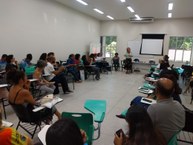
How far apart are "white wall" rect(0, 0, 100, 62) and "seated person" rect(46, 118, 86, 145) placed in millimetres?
5035

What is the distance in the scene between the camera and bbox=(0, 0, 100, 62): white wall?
521cm

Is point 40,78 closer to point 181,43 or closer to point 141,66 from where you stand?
point 141,66

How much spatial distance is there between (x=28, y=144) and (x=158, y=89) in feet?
4.61

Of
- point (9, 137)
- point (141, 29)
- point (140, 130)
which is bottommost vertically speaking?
point (9, 137)

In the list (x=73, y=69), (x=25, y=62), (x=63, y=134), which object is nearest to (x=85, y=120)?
(x=63, y=134)

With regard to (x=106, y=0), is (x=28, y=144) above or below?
below

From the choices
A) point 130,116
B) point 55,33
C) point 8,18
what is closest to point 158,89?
point 130,116

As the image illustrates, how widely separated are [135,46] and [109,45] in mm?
2006

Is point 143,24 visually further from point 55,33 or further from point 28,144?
point 28,144

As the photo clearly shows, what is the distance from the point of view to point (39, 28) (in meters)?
6.38

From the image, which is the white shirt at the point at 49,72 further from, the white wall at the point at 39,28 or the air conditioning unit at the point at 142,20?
the air conditioning unit at the point at 142,20

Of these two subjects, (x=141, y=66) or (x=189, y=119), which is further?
(x=141, y=66)

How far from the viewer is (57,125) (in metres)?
0.87

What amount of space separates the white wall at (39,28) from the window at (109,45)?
282cm
